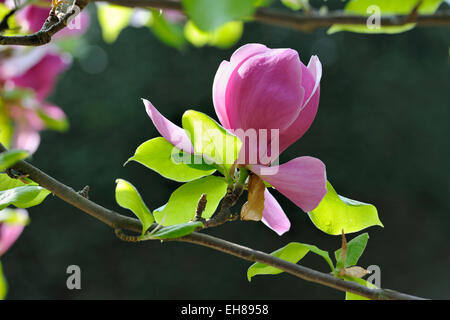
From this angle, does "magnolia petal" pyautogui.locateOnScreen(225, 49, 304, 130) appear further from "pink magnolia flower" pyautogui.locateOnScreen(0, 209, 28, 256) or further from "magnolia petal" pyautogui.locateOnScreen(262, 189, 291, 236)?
"pink magnolia flower" pyautogui.locateOnScreen(0, 209, 28, 256)

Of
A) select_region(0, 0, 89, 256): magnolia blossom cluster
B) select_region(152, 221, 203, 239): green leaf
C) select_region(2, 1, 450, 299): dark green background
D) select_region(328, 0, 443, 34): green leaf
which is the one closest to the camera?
select_region(152, 221, 203, 239): green leaf

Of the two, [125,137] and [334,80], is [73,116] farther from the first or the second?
[334,80]

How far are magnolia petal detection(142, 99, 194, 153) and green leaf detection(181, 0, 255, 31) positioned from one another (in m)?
0.06

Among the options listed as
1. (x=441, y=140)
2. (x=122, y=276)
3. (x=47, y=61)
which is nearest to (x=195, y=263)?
(x=122, y=276)

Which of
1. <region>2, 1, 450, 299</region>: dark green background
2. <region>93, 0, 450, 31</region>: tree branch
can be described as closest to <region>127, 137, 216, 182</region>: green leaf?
<region>93, 0, 450, 31</region>: tree branch

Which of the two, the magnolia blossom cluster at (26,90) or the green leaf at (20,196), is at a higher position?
the magnolia blossom cluster at (26,90)

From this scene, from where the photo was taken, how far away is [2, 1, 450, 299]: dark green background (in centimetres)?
490

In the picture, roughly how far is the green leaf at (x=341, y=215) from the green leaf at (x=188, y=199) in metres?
0.06

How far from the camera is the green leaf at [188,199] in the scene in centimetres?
32

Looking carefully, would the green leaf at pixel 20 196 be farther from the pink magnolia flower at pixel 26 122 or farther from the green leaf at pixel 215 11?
the pink magnolia flower at pixel 26 122

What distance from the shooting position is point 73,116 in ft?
16.9

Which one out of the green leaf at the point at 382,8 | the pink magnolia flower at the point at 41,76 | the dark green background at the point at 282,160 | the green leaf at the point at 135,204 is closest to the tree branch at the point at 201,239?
the green leaf at the point at 135,204
